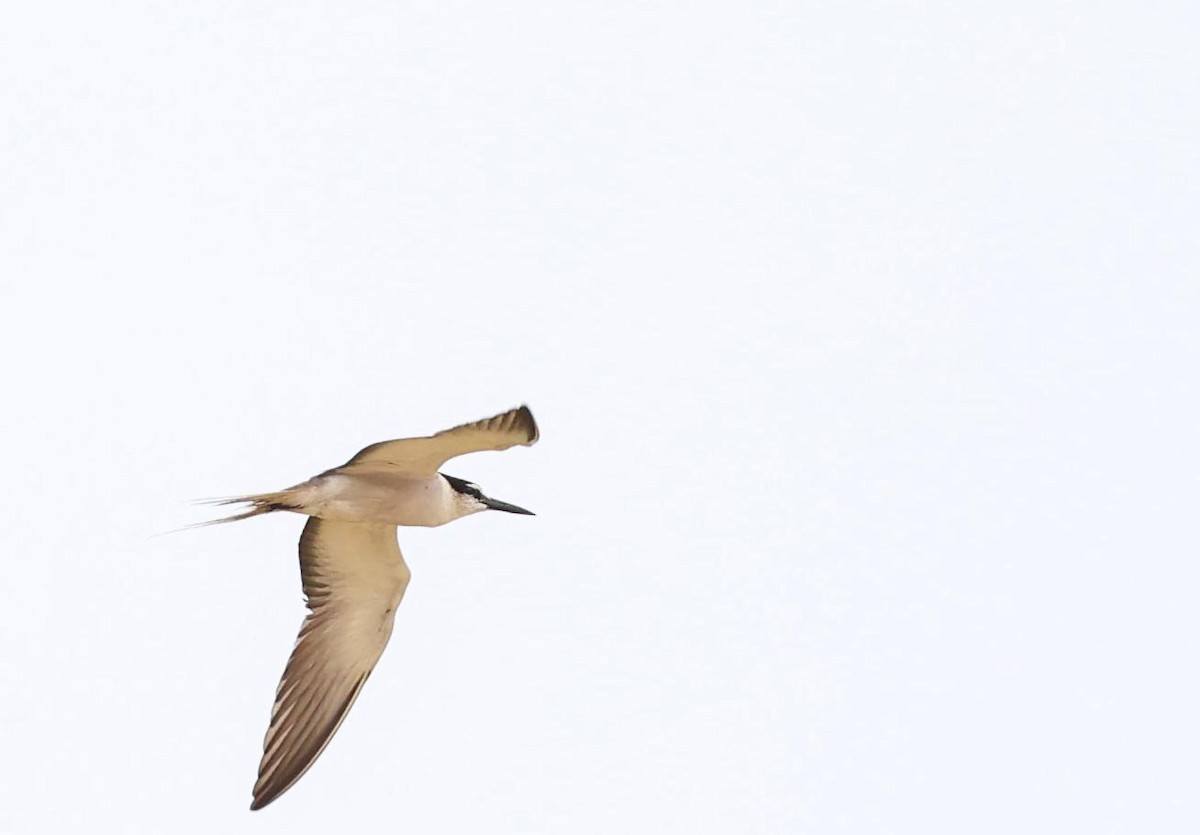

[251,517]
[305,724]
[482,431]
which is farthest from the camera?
[305,724]

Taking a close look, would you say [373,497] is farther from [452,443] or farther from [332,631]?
[332,631]

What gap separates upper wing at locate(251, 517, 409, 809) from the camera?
1145 centimetres

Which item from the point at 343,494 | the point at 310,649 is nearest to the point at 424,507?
the point at 343,494

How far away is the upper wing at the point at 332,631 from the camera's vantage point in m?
11.4

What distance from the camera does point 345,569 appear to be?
1185 cm

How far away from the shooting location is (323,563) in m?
11.9

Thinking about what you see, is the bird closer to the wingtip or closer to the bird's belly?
the bird's belly

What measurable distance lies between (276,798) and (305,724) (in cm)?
54

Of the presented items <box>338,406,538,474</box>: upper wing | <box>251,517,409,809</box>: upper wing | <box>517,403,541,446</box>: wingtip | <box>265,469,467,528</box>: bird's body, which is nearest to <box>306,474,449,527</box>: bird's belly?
<box>265,469,467,528</box>: bird's body

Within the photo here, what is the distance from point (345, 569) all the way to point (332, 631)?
0.43 m

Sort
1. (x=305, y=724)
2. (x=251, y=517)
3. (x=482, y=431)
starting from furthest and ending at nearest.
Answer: (x=305, y=724), (x=251, y=517), (x=482, y=431)

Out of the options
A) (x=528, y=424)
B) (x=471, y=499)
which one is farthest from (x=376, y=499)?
(x=528, y=424)

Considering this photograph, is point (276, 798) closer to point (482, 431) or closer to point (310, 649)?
point (310, 649)

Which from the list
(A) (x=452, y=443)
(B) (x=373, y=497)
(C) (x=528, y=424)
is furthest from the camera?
(B) (x=373, y=497)
